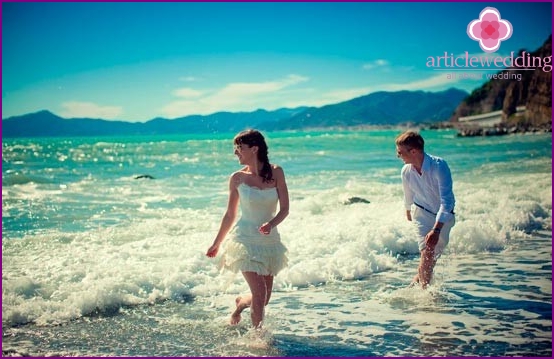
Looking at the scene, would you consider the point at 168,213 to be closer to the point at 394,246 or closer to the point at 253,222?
the point at 394,246

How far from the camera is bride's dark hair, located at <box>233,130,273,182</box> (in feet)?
15.6

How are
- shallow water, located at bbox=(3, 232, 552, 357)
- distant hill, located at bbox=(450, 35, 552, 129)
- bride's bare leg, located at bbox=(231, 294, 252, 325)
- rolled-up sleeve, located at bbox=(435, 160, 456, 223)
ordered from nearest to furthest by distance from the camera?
1. shallow water, located at bbox=(3, 232, 552, 357)
2. bride's bare leg, located at bbox=(231, 294, 252, 325)
3. rolled-up sleeve, located at bbox=(435, 160, 456, 223)
4. distant hill, located at bbox=(450, 35, 552, 129)

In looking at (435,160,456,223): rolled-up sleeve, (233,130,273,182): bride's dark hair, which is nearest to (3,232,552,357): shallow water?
(435,160,456,223): rolled-up sleeve

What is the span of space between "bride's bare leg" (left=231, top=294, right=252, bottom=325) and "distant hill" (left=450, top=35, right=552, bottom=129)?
5680 centimetres

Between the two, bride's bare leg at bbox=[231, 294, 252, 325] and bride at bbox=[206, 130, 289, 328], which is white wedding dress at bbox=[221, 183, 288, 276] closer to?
bride at bbox=[206, 130, 289, 328]

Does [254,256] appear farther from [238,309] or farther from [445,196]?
[445,196]

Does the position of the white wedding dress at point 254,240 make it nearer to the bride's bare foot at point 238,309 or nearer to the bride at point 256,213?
the bride at point 256,213

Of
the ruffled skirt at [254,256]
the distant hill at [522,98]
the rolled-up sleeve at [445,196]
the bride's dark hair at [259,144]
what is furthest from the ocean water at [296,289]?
the distant hill at [522,98]

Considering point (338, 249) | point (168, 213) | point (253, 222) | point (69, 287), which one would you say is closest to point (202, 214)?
point (168, 213)

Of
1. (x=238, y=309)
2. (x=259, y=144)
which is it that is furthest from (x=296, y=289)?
(x=259, y=144)

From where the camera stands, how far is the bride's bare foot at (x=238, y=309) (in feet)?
17.5

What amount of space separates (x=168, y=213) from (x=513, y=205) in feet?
31.2

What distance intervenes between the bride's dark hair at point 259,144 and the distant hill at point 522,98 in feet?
187

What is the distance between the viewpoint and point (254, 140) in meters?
4.75
